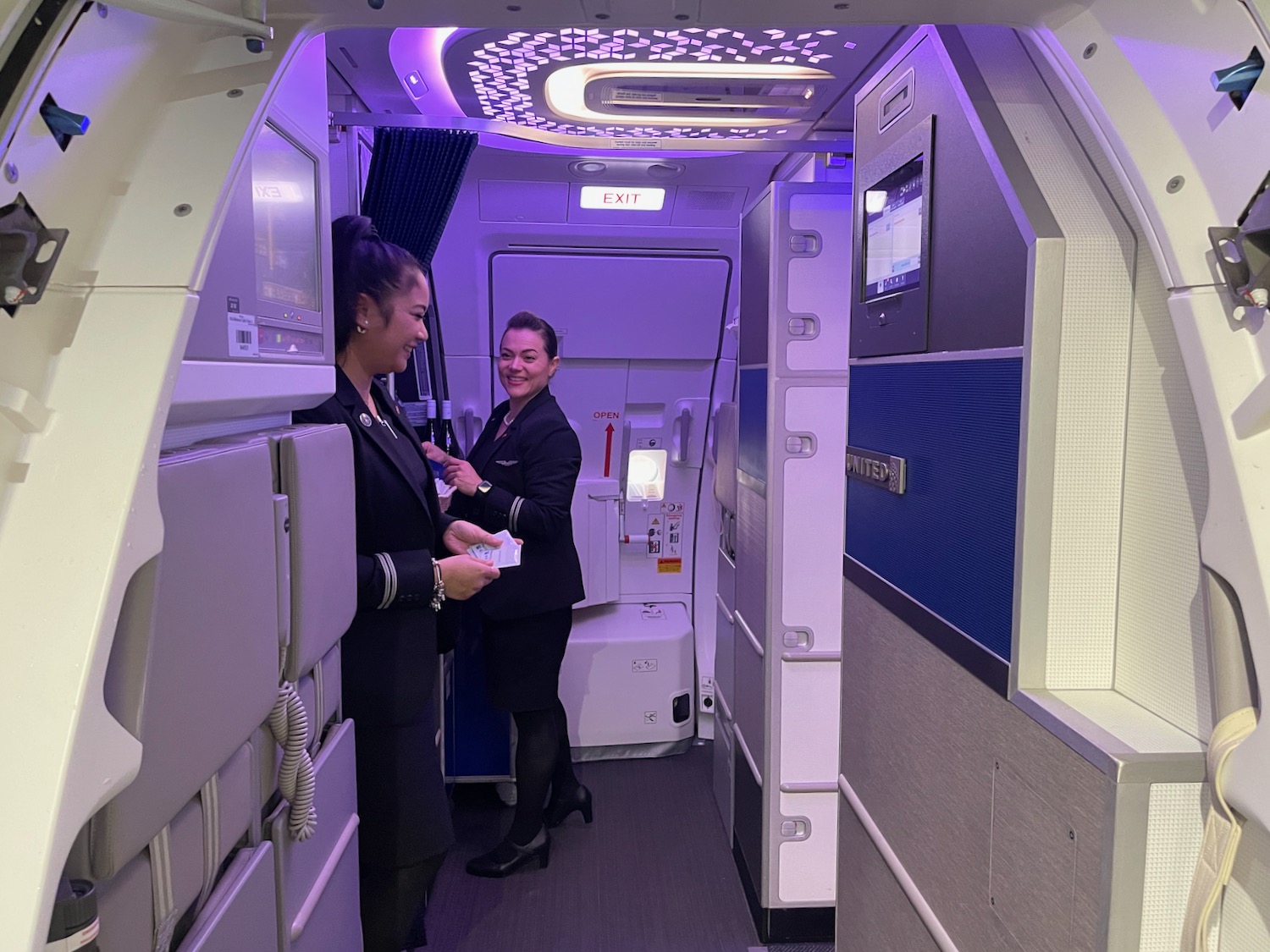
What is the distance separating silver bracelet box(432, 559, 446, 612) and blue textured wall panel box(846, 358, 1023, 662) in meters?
1.03

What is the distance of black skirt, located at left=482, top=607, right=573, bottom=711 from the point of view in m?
3.20

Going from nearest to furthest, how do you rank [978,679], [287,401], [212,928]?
1. [212,928]
2. [978,679]
3. [287,401]

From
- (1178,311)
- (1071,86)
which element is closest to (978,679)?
(1178,311)

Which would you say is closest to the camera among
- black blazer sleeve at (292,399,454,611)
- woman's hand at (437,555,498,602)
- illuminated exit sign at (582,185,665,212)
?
black blazer sleeve at (292,399,454,611)

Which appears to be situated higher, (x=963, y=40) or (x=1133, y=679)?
(x=963, y=40)

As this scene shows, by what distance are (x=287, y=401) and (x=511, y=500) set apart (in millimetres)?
1509

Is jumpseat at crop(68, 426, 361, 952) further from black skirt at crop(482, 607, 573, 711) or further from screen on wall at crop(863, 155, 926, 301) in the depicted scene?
black skirt at crop(482, 607, 573, 711)

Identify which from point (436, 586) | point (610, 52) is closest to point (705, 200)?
point (610, 52)

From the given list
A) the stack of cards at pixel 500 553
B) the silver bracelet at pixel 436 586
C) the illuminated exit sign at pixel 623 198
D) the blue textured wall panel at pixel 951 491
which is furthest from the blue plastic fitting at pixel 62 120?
the illuminated exit sign at pixel 623 198

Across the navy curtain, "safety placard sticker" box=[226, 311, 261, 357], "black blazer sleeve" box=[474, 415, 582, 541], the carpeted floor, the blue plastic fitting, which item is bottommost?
the carpeted floor

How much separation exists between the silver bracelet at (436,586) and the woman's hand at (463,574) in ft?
0.13

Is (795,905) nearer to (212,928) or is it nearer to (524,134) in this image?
(212,928)

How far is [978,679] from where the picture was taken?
4.26 ft

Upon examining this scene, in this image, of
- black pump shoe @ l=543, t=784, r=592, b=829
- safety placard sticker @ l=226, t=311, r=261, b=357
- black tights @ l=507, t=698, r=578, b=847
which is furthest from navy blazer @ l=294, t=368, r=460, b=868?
black pump shoe @ l=543, t=784, r=592, b=829
